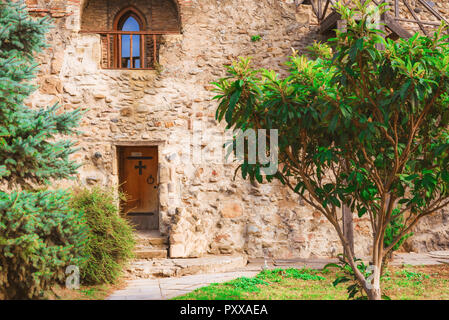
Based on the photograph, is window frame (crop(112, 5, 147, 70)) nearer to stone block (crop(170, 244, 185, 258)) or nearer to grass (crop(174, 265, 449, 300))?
stone block (crop(170, 244, 185, 258))

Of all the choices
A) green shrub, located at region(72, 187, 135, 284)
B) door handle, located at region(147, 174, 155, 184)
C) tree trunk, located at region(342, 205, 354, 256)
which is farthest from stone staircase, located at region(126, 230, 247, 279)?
tree trunk, located at region(342, 205, 354, 256)

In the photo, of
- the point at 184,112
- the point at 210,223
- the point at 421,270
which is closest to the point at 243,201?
the point at 210,223

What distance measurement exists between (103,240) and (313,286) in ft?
8.52

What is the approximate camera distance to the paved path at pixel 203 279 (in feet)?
13.4

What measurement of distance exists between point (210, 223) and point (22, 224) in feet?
11.7

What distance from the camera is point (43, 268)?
3445 millimetres

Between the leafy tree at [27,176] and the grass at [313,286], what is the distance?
1.33 m

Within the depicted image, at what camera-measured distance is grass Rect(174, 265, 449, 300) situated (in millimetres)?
3848

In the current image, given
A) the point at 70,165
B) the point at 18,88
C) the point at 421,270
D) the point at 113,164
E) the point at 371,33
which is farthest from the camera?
the point at 113,164

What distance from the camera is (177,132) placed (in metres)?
6.54

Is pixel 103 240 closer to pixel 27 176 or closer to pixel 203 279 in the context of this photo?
pixel 27 176

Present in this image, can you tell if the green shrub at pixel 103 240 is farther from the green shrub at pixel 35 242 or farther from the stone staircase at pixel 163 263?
the stone staircase at pixel 163 263

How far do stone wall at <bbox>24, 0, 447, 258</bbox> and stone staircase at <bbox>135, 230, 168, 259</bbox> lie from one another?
0.29m
